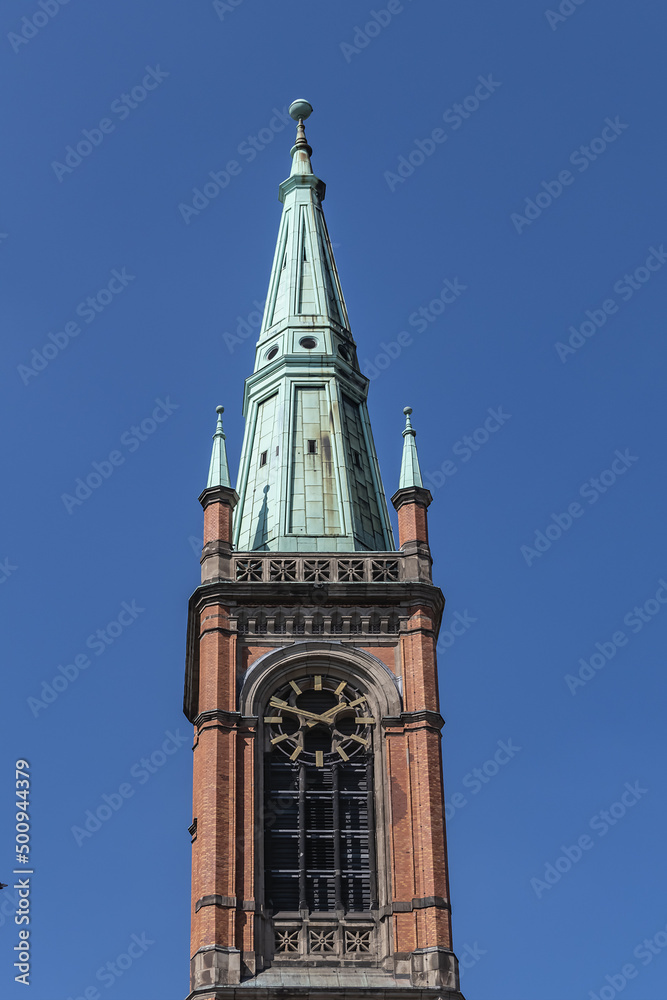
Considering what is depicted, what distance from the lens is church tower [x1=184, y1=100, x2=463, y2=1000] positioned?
169ft

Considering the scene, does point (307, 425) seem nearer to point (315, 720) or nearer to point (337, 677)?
point (337, 677)

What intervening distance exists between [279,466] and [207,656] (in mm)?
8941

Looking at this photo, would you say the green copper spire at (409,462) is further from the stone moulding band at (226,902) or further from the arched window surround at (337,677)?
the stone moulding band at (226,902)

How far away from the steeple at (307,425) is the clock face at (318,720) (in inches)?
224

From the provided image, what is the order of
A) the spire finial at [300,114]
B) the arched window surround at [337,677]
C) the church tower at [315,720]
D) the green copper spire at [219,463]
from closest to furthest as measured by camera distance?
the church tower at [315,720], the arched window surround at [337,677], the green copper spire at [219,463], the spire finial at [300,114]

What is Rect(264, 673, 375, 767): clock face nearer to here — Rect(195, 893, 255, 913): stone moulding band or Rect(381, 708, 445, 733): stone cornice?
Rect(381, 708, 445, 733): stone cornice

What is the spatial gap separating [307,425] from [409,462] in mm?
4080

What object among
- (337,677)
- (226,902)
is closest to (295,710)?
(337,677)

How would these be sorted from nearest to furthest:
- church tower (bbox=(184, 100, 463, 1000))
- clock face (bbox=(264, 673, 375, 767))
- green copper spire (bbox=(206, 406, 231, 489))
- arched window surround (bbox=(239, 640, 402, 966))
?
church tower (bbox=(184, 100, 463, 1000)), arched window surround (bbox=(239, 640, 402, 966)), clock face (bbox=(264, 673, 375, 767)), green copper spire (bbox=(206, 406, 231, 489))

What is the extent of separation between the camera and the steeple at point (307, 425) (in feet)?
204

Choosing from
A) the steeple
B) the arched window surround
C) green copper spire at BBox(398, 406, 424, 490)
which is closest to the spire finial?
the steeple

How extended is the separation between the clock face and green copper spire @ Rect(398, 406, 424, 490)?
305 inches

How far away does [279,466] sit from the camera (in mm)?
63531

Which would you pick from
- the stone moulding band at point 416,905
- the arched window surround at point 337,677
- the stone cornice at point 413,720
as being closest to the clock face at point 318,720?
the arched window surround at point 337,677
